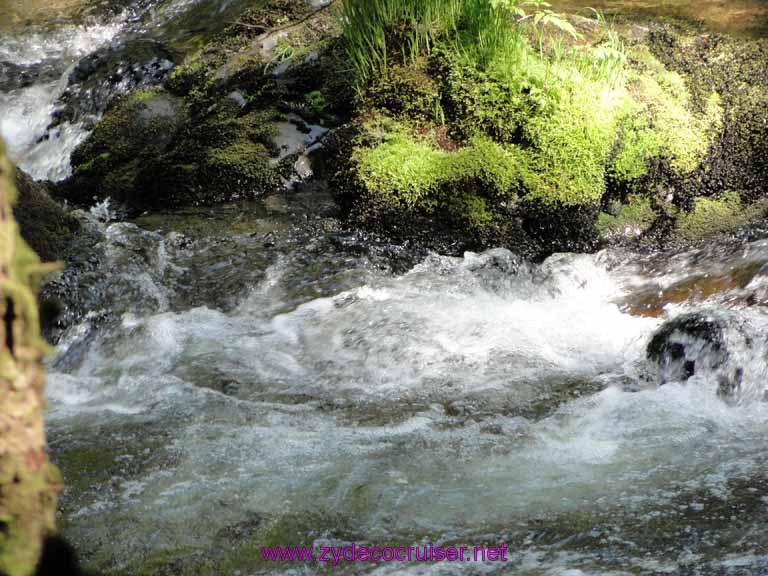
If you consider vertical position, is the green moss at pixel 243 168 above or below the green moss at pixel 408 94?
below

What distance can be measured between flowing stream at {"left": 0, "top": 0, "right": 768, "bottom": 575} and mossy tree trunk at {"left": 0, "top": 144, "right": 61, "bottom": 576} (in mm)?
1255

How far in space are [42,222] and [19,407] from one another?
445 cm

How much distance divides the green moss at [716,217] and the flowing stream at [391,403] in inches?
10.7

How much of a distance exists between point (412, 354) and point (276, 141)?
9.56ft

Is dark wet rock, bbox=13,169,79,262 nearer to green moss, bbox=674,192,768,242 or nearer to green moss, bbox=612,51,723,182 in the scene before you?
green moss, bbox=612,51,723,182

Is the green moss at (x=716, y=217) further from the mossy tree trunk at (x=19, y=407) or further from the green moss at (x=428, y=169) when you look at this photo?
the mossy tree trunk at (x=19, y=407)

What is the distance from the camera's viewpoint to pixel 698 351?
13.1 ft

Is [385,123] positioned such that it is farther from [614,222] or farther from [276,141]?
[614,222]

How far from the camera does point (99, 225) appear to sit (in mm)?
5840

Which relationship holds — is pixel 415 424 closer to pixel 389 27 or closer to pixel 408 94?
pixel 408 94

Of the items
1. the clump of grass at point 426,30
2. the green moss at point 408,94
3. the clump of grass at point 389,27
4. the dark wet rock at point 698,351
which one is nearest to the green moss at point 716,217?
the dark wet rock at point 698,351

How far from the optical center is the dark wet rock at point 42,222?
508cm

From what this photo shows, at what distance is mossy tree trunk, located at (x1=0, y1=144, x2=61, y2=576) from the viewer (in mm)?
1250

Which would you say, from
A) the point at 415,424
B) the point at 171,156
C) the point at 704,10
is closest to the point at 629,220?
the point at 704,10
